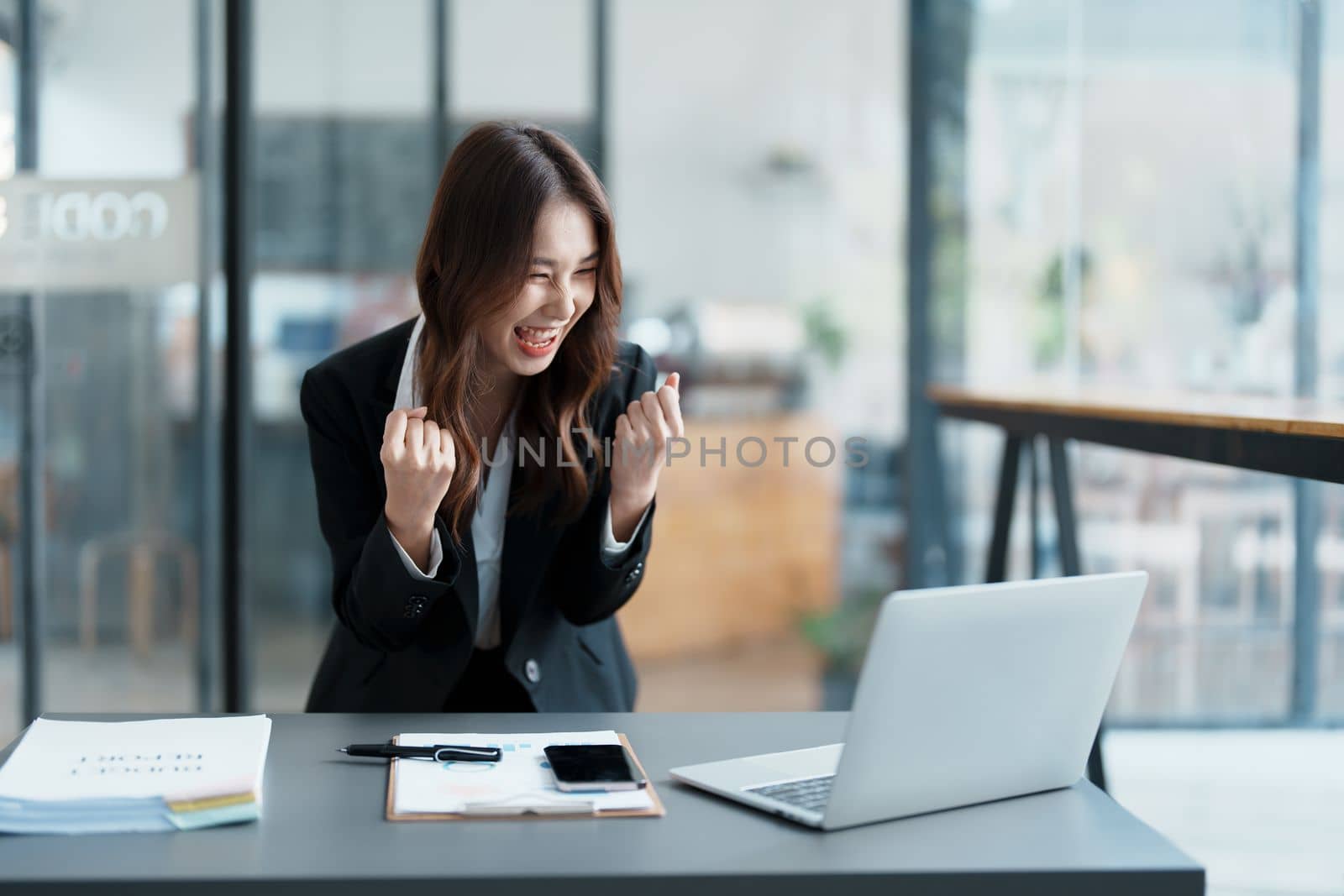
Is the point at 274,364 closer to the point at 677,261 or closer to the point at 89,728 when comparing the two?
the point at 677,261

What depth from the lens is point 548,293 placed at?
1.64 meters

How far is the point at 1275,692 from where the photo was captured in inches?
147

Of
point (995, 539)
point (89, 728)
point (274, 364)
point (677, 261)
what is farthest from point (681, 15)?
point (89, 728)

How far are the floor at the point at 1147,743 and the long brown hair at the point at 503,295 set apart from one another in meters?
2.03

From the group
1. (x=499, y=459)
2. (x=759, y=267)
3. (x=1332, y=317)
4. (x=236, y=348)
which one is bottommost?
(x=499, y=459)

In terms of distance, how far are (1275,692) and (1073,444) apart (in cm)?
91

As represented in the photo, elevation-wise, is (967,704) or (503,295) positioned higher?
(503,295)

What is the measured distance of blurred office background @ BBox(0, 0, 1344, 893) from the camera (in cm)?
341

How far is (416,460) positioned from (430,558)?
0.21 meters

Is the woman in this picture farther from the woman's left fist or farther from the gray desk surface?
the gray desk surface

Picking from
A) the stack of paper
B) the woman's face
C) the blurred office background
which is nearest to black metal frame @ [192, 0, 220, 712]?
the blurred office background

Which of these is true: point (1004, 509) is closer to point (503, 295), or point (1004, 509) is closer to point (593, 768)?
point (503, 295)

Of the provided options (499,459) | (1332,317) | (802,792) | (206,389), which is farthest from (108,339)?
(1332,317)

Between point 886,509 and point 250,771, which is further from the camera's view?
point 886,509
